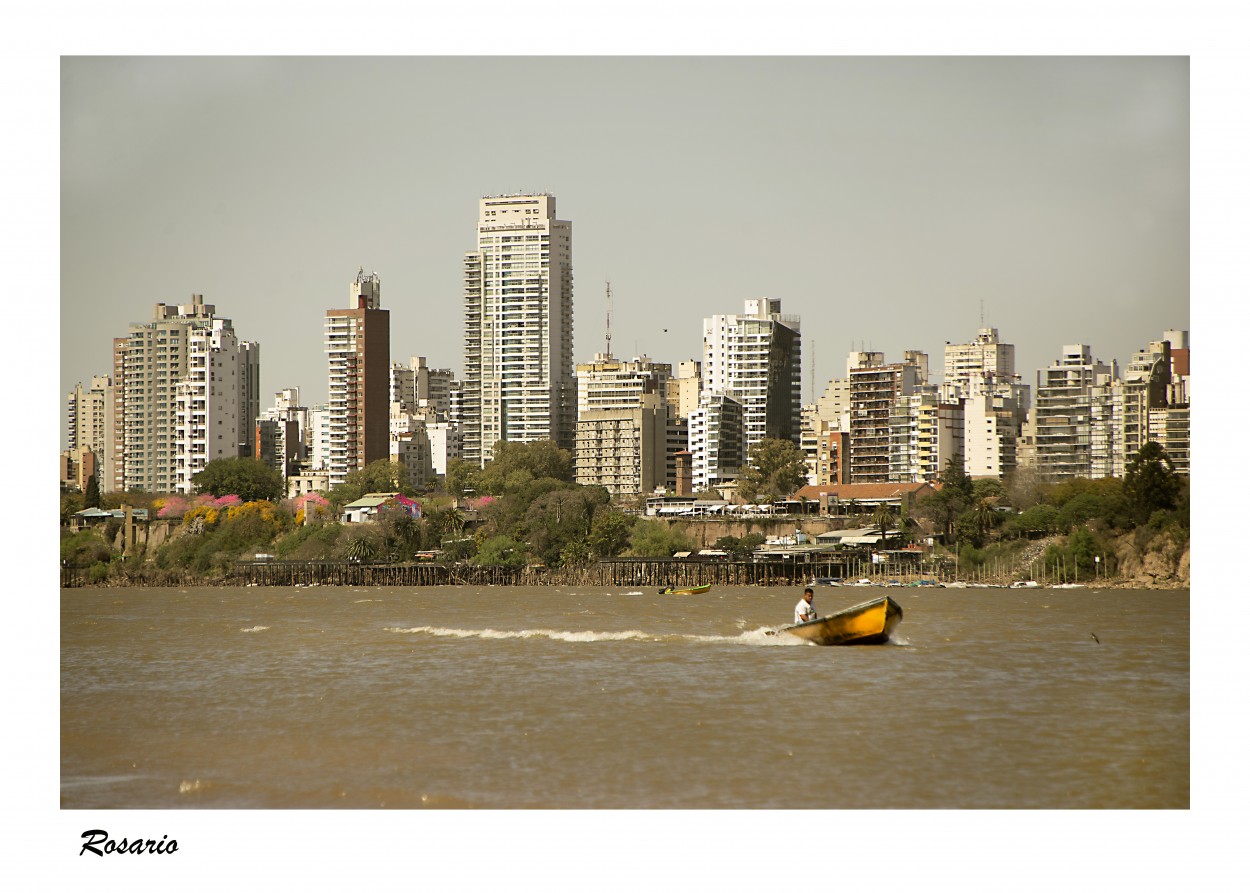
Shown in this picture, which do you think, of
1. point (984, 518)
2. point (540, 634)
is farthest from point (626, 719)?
point (984, 518)

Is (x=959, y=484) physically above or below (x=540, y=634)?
above

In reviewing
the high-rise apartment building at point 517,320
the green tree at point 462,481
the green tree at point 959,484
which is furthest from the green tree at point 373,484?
the green tree at point 959,484

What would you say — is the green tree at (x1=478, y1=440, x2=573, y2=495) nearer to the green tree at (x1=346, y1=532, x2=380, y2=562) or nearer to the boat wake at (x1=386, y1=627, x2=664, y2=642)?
the green tree at (x1=346, y1=532, x2=380, y2=562)

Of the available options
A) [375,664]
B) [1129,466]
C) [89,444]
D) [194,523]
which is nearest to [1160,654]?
[375,664]

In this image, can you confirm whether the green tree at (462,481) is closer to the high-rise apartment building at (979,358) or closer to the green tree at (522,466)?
the green tree at (522,466)

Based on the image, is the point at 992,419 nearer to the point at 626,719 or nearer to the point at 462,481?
the point at 462,481

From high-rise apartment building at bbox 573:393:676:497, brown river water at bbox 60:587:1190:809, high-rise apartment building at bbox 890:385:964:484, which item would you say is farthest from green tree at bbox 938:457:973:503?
brown river water at bbox 60:587:1190:809

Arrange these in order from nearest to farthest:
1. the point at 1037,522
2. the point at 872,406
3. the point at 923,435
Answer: the point at 1037,522
the point at 923,435
the point at 872,406
